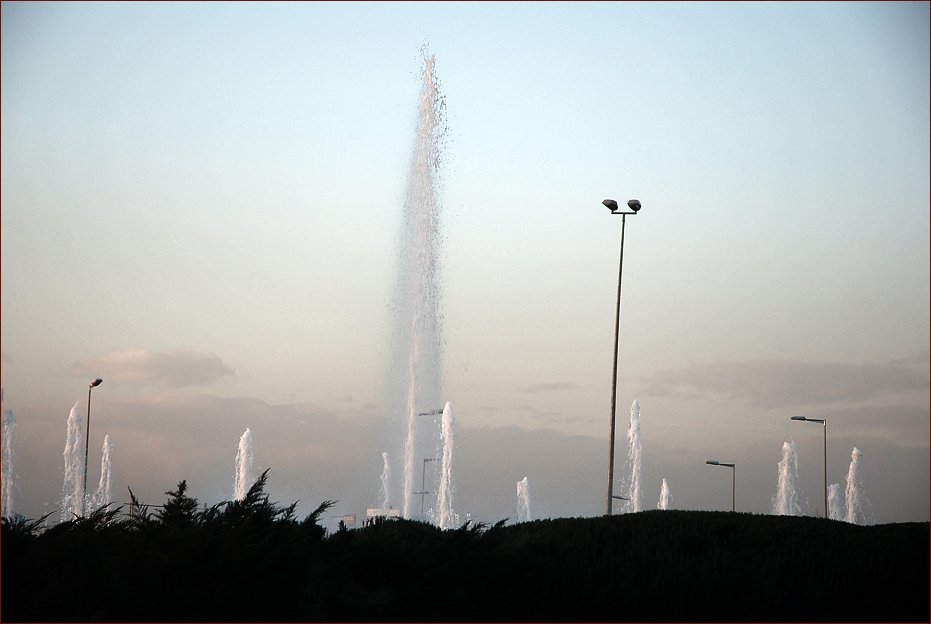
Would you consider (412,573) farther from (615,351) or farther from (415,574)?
(615,351)

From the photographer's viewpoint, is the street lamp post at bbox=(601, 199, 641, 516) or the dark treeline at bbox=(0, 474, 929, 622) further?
the street lamp post at bbox=(601, 199, 641, 516)

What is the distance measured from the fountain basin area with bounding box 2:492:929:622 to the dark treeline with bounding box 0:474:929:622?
3 cm

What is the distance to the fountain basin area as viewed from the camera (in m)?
16.1

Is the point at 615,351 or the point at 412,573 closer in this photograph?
the point at 412,573

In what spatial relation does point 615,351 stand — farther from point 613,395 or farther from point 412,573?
point 412,573

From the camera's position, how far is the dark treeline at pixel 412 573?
16094 mm

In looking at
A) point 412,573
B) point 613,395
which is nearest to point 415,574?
point 412,573

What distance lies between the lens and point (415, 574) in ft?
58.0

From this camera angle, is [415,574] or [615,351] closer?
[415,574]

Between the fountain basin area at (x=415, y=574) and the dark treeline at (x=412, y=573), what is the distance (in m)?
0.03

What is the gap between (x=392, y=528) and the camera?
20.7 meters

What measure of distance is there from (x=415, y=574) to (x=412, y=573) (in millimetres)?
60

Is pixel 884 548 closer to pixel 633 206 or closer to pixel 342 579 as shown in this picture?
pixel 342 579

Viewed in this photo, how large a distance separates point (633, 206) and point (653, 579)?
48.4 ft
